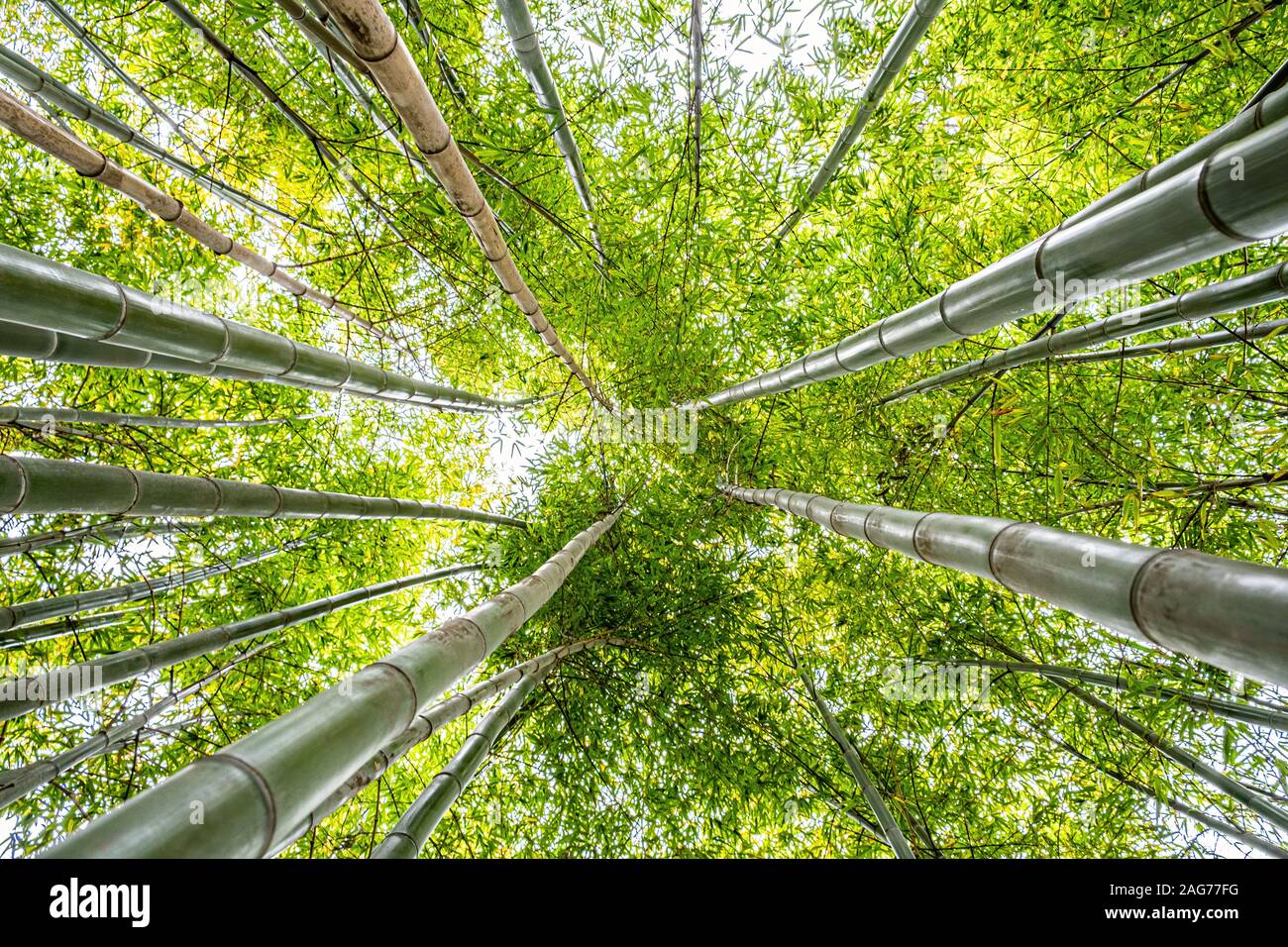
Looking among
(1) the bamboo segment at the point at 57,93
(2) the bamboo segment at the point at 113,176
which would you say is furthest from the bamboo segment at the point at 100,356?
(1) the bamboo segment at the point at 57,93

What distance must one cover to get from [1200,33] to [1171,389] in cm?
169

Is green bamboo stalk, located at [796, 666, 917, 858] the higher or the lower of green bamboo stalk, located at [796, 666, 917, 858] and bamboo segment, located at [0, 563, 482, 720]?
the lower

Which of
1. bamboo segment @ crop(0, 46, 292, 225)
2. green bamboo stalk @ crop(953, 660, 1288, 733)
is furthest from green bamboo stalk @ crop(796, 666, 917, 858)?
bamboo segment @ crop(0, 46, 292, 225)

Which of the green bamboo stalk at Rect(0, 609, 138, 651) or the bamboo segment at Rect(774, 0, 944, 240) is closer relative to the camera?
the bamboo segment at Rect(774, 0, 944, 240)

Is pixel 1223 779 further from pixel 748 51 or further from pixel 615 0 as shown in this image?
pixel 615 0

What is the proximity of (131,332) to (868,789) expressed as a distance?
3.98 meters

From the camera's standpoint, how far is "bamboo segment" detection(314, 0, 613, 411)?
1034 mm

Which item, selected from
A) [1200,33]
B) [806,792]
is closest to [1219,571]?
[1200,33]

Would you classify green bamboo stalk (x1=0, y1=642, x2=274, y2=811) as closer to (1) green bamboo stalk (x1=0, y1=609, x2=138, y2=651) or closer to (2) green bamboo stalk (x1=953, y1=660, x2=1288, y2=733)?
(1) green bamboo stalk (x1=0, y1=609, x2=138, y2=651)

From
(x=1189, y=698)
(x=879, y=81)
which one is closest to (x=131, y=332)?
(x=879, y=81)

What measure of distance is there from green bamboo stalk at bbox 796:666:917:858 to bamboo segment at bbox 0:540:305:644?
4.17m

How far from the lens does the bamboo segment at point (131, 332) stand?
4.66 feet

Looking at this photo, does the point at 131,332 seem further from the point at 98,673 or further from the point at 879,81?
the point at 879,81

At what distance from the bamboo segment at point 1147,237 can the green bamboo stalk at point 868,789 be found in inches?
99.8
